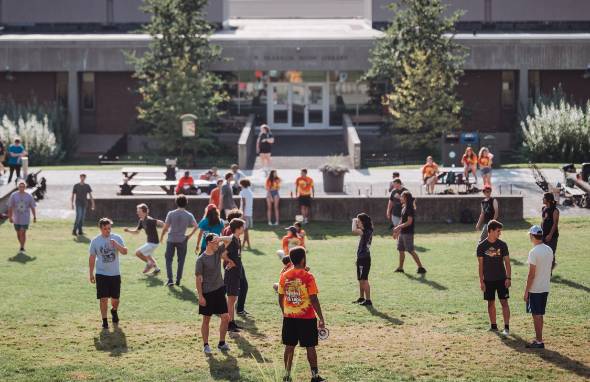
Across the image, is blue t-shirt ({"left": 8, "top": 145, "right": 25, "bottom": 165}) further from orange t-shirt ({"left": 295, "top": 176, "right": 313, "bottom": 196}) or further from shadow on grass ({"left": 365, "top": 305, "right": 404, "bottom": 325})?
shadow on grass ({"left": 365, "top": 305, "right": 404, "bottom": 325})

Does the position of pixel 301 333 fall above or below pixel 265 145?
below

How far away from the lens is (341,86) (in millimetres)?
51781

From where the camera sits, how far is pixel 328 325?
16.7 m

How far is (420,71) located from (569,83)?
30.0 feet

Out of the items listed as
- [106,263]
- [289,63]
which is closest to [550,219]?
[106,263]

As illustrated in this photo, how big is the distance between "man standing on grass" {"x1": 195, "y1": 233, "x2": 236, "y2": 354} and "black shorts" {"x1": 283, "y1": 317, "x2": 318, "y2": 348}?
1776 millimetres

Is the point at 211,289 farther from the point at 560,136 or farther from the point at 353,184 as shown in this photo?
the point at 560,136

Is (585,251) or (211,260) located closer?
(211,260)

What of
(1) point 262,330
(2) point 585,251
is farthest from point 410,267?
(1) point 262,330

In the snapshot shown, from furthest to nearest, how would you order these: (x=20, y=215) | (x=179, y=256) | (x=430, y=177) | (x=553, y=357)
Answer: (x=430, y=177) < (x=20, y=215) < (x=179, y=256) < (x=553, y=357)

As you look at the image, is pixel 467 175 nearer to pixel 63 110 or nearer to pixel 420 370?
pixel 420 370

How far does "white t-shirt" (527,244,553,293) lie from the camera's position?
15156 mm

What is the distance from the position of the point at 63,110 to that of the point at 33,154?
6.10 meters

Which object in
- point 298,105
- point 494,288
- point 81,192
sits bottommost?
point 494,288
